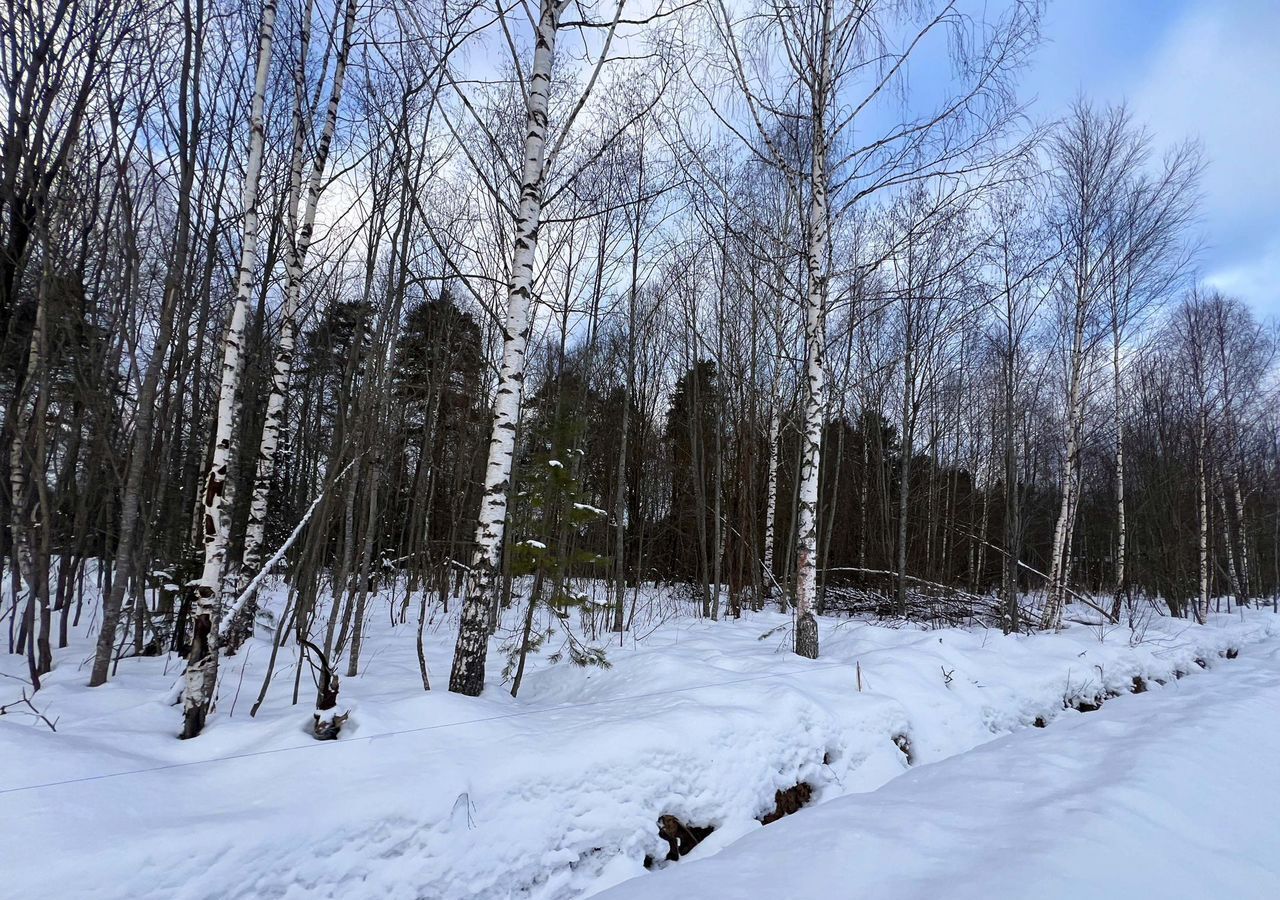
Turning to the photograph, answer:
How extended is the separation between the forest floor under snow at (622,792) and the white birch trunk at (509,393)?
490 mm

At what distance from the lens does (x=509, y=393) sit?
4316 mm

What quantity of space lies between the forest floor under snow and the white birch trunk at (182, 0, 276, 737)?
9.3 inches

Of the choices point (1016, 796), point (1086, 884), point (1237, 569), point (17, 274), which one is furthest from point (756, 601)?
point (1237, 569)

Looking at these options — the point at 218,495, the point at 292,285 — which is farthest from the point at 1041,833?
the point at 292,285

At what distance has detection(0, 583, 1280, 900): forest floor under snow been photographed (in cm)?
226

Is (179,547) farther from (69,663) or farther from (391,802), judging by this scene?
(391,802)

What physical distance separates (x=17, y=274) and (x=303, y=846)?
16.3ft

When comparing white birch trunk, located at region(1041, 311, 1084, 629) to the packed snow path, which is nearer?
the packed snow path

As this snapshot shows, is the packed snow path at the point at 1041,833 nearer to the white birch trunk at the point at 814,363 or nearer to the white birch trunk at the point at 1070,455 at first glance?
the white birch trunk at the point at 814,363

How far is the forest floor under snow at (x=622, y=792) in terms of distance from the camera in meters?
2.26

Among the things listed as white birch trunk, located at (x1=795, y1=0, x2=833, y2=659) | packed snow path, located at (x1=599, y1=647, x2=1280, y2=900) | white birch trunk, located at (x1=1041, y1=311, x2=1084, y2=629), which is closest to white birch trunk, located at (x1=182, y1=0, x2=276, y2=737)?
Answer: packed snow path, located at (x1=599, y1=647, x2=1280, y2=900)

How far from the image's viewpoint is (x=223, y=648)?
5.80 metres

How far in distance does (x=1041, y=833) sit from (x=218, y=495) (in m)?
4.75

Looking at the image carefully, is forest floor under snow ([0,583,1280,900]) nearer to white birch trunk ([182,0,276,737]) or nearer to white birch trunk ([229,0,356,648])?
white birch trunk ([182,0,276,737])
